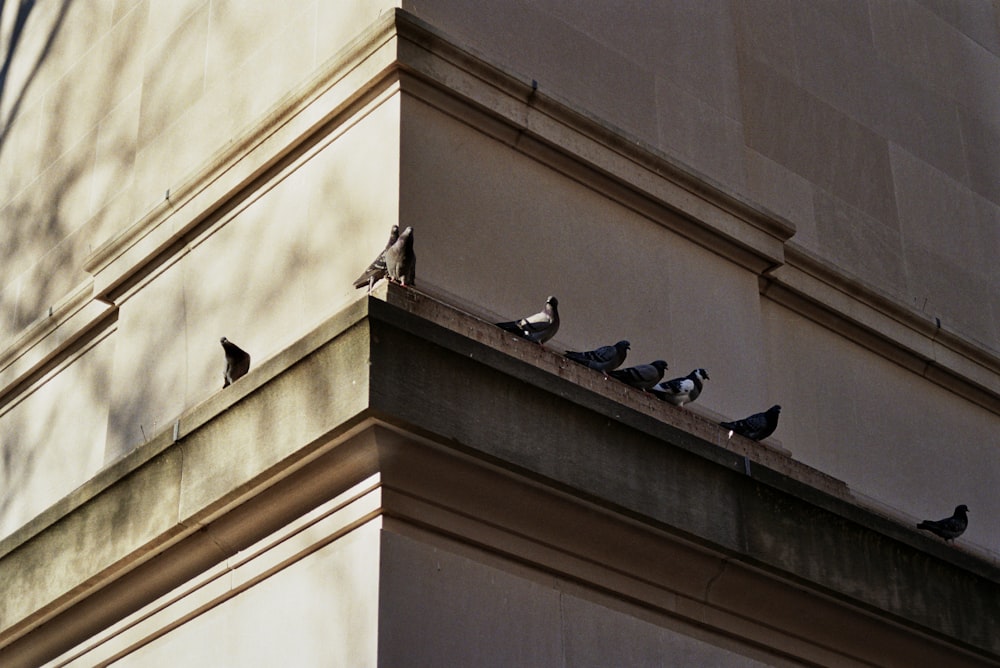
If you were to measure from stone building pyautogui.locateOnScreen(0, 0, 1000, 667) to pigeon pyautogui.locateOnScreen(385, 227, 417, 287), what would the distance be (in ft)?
0.41

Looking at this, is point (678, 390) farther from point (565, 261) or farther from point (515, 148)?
point (515, 148)

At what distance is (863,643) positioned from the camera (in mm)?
14469

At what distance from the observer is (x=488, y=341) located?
42.4 feet

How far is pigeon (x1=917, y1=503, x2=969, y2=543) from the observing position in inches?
621

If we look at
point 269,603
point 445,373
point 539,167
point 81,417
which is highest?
point 539,167

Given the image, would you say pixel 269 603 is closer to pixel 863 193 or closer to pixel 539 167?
pixel 539 167

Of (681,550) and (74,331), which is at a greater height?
(74,331)

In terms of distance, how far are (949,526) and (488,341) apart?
532 centimetres

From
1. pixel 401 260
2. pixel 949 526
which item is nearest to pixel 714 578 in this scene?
pixel 949 526

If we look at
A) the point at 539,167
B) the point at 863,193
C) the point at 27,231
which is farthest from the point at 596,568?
the point at 27,231

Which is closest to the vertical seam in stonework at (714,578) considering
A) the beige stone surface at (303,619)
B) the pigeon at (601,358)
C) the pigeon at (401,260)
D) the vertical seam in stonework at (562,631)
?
the vertical seam in stonework at (562,631)

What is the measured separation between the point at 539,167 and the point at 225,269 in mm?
2820

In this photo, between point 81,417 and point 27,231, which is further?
point 27,231

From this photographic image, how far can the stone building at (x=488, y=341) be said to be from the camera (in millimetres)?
12148
